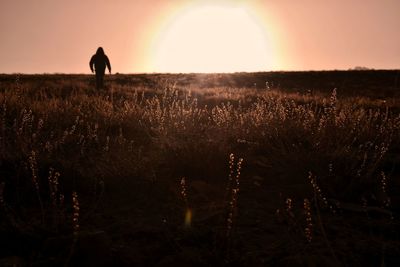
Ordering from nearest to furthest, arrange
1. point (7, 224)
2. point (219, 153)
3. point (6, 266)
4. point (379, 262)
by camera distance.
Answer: point (6, 266) → point (379, 262) → point (7, 224) → point (219, 153)

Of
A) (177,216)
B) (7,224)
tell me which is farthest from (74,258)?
(177,216)

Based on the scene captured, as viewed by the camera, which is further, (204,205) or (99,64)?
(99,64)

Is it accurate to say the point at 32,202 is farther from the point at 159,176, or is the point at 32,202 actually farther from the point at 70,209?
the point at 159,176

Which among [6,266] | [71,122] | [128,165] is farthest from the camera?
[71,122]

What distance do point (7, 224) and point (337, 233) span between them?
208 centimetres

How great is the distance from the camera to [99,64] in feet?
62.3

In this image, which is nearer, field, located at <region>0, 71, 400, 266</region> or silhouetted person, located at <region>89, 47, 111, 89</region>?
field, located at <region>0, 71, 400, 266</region>

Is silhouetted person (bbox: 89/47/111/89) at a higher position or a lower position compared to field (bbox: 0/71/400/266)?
higher

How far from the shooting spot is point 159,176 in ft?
13.3

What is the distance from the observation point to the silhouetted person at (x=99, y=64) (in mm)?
19000

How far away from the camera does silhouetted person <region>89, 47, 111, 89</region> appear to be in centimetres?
1900

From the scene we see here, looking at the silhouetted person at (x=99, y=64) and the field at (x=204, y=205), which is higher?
the silhouetted person at (x=99, y=64)

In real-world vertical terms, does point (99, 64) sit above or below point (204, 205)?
above

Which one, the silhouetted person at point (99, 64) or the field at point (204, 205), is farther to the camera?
the silhouetted person at point (99, 64)
